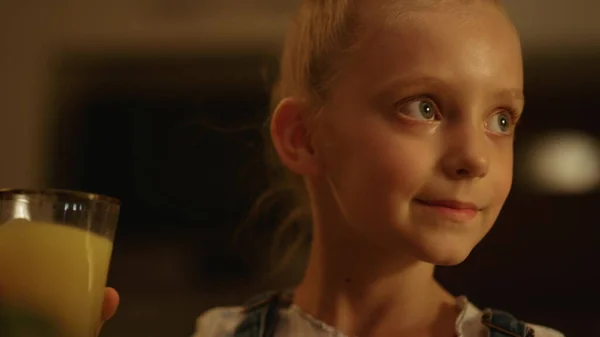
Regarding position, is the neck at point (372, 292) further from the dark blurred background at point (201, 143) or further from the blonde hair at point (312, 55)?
the dark blurred background at point (201, 143)

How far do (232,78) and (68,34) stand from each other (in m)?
0.32

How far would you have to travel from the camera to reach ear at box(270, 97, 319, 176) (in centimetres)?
78

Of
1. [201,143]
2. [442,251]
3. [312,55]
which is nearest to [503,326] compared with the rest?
[442,251]

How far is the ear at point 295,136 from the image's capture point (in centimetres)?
78

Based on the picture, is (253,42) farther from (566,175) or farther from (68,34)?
(566,175)

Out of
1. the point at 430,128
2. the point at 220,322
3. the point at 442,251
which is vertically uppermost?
the point at 430,128

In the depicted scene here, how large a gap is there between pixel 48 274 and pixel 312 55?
334 millimetres

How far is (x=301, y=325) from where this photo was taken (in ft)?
2.58

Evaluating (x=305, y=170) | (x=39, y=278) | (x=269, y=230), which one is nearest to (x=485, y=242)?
(x=269, y=230)

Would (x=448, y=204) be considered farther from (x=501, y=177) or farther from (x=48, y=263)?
(x=48, y=263)

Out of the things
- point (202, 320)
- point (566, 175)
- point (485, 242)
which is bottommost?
point (202, 320)

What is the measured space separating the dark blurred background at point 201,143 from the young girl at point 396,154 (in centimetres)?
25

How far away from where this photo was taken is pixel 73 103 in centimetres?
129

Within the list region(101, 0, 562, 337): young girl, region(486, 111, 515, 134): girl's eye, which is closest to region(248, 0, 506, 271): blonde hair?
region(101, 0, 562, 337): young girl
